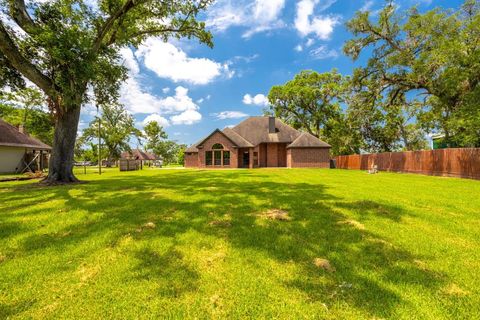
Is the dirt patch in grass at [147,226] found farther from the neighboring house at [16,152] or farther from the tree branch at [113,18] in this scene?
the neighboring house at [16,152]

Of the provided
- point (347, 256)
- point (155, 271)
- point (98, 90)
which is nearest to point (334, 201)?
point (347, 256)

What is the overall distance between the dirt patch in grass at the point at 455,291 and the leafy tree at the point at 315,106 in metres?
35.9

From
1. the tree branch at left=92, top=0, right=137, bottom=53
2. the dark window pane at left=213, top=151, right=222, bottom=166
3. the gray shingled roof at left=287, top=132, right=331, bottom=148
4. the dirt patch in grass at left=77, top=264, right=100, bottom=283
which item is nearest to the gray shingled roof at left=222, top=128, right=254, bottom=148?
the dark window pane at left=213, top=151, right=222, bottom=166

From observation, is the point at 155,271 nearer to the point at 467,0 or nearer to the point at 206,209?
the point at 206,209

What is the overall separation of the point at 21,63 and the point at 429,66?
26.4 m

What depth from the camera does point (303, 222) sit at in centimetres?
498

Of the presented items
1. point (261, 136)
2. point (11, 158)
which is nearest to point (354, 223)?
point (261, 136)

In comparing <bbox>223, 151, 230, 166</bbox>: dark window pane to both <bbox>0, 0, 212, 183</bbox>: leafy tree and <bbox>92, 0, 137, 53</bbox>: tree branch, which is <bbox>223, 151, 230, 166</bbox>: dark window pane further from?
<bbox>92, 0, 137, 53</bbox>: tree branch

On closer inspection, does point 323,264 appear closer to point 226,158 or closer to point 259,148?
point 226,158

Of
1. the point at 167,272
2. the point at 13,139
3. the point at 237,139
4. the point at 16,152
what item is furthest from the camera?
the point at 237,139

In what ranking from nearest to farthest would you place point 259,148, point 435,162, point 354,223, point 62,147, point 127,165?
point 354,223 → point 62,147 → point 435,162 → point 127,165 → point 259,148

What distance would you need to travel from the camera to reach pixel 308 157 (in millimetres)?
29766

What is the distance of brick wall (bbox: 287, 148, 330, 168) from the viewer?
2972cm

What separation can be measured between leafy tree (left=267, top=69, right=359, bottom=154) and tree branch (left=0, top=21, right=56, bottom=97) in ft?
114
